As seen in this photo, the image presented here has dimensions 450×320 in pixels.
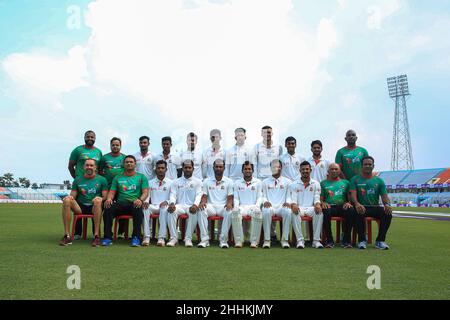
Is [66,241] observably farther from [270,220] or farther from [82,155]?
[270,220]

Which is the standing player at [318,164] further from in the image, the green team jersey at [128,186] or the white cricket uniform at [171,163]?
the green team jersey at [128,186]

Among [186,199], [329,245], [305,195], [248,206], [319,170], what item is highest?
[319,170]

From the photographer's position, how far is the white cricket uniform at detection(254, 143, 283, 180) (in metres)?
8.60

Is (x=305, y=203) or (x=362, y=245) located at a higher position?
(x=305, y=203)

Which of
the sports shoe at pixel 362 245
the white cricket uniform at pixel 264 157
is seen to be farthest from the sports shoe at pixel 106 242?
the sports shoe at pixel 362 245

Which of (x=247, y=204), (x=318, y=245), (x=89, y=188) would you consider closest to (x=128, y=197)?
(x=89, y=188)

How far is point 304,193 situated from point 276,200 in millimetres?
561

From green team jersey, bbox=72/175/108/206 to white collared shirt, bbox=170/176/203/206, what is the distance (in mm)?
1359

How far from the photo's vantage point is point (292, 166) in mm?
8523

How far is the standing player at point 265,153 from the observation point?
28.2ft

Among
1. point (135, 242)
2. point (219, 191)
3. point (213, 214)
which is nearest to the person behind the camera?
point (135, 242)

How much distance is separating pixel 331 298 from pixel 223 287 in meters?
1.05
